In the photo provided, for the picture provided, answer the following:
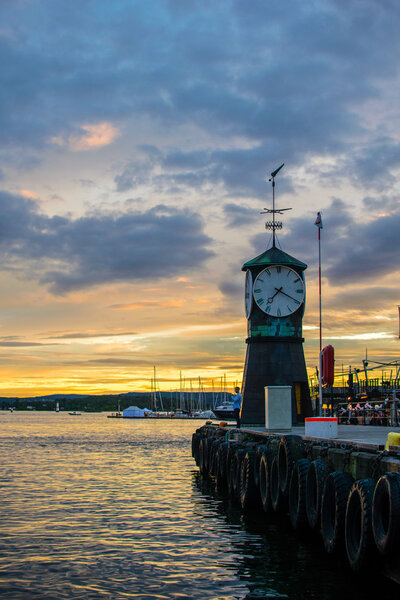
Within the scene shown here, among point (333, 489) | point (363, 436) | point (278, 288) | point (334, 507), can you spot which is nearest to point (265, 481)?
point (363, 436)

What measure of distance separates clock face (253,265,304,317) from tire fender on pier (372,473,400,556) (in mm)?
25922

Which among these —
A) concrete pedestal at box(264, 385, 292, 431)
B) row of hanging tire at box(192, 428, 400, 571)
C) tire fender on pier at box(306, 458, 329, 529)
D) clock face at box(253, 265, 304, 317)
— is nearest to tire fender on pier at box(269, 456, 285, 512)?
row of hanging tire at box(192, 428, 400, 571)

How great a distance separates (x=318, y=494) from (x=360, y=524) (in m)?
3.22

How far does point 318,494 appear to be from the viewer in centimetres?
1681

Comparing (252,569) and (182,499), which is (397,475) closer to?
(252,569)

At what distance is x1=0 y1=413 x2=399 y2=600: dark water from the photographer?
537 inches

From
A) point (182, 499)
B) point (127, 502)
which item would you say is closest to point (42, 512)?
point (127, 502)

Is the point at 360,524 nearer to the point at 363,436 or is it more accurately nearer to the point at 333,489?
the point at 333,489

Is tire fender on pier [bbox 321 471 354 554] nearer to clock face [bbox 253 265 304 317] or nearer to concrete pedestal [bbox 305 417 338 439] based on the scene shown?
concrete pedestal [bbox 305 417 338 439]

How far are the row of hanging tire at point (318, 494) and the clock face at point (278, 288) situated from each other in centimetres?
1036

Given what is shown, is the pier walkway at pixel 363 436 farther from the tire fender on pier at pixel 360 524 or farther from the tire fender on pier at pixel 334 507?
the tire fender on pier at pixel 360 524

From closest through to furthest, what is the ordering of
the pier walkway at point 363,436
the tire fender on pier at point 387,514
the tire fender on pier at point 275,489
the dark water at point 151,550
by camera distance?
the tire fender on pier at point 387,514, the dark water at point 151,550, the pier walkway at point 363,436, the tire fender on pier at point 275,489

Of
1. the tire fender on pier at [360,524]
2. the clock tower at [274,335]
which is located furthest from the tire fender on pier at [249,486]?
the clock tower at [274,335]

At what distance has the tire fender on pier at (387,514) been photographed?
11.5m
